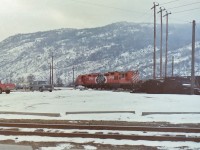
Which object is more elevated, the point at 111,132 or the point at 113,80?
the point at 113,80

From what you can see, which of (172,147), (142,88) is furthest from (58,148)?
(142,88)

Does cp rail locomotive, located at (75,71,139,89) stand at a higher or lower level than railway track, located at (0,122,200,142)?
higher

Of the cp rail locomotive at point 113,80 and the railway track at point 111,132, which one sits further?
the cp rail locomotive at point 113,80

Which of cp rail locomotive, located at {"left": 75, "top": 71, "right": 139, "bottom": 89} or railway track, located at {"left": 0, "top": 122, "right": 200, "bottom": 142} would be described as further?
cp rail locomotive, located at {"left": 75, "top": 71, "right": 139, "bottom": 89}

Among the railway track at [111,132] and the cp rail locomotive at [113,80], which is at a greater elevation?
the cp rail locomotive at [113,80]

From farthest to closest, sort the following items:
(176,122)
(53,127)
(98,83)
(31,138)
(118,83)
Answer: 1. (98,83)
2. (118,83)
3. (176,122)
4. (53,127)
5. (31,138)

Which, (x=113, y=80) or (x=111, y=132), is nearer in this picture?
(x=111, y=132)

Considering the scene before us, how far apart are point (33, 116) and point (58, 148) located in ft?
33.6

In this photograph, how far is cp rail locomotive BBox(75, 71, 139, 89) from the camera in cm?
6738

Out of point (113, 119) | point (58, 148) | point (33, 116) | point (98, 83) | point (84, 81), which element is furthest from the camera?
point (84, 81)

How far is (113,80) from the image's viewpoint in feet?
231

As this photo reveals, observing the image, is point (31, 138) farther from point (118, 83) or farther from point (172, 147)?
point (118, 83)

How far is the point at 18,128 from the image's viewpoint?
16922 mm

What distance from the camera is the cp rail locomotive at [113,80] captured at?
67.4 meters
